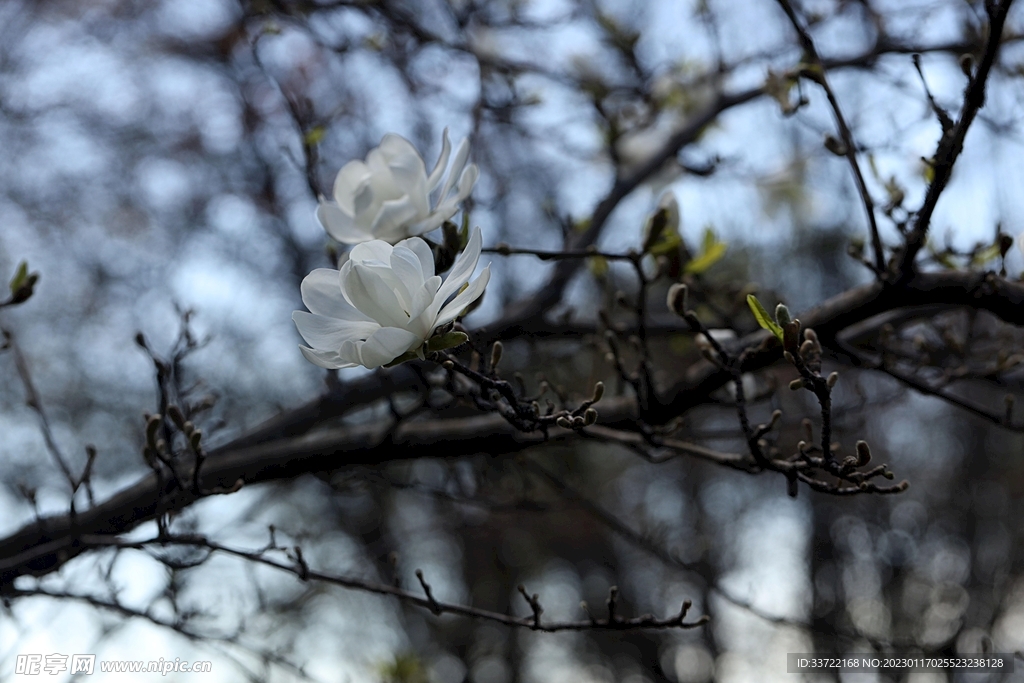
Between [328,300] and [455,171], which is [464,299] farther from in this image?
[455,171]

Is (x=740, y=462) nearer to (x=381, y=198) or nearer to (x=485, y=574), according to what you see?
(x=381, y=198)

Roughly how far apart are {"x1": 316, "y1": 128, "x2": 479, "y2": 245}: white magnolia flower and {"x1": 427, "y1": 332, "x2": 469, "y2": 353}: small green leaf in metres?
0.33

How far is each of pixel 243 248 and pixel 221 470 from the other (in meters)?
4.63

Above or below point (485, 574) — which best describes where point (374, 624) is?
below

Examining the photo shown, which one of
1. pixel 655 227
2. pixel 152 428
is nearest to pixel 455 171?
pixel 655 227

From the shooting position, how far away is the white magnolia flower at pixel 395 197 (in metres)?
1.13

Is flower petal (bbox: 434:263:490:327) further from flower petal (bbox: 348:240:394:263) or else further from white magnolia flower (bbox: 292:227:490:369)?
flower petal (bbox: 348:240:394:263)

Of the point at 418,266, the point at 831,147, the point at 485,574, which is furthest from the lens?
the point at 485,574

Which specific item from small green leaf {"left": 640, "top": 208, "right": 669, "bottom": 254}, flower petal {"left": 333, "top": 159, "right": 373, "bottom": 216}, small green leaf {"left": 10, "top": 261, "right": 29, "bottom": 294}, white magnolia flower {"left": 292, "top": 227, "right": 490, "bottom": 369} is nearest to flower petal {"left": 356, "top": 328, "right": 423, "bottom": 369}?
white magnolia flower {"left": 292, "top": 227, "right": 490, "bottom": 369}

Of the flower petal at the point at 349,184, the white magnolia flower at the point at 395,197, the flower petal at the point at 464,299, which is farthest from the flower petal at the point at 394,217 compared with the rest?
the flower petal at the point at 464,299

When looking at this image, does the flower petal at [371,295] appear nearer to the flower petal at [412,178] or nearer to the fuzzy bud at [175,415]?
the flower petal at [412,178]

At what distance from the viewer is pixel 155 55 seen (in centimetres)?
532

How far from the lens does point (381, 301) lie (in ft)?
2.82

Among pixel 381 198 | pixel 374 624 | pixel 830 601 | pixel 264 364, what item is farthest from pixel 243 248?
pixel 830 601
